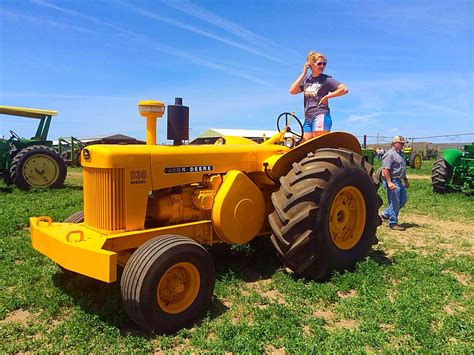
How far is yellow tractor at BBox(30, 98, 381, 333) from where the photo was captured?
372 centimetres

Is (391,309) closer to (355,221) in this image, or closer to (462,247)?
(355,221)

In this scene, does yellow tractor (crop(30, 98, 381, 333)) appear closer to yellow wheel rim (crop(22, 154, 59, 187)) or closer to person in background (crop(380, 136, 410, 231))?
person in background (crop(380, 136, 410, 231))

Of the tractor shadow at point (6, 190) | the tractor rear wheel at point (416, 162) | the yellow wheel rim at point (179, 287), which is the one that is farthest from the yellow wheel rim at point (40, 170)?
the tractor rear wheel at point (416, 162)

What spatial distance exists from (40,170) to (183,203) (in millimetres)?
9227

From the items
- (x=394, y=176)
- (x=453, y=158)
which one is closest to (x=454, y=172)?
(x=453, y=158)

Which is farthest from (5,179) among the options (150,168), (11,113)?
(150,168)

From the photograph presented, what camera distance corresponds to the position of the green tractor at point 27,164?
12.3m

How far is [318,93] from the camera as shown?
221 inches

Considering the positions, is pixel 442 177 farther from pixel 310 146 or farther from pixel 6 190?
pixel 6 190

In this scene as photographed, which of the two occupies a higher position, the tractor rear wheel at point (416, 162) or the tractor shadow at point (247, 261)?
the tractor rear wheel at point (416, 162)

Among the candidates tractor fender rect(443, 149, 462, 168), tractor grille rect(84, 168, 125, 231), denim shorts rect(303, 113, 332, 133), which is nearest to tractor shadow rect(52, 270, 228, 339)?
tractor grille rect(84, 168, 125, 231)

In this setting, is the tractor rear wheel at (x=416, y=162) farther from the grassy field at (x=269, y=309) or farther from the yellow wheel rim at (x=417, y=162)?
the grassy field at (x=269, y=309)

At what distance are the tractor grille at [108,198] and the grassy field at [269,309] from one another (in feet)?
2.33

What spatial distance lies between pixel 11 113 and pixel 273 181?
38.3ft
